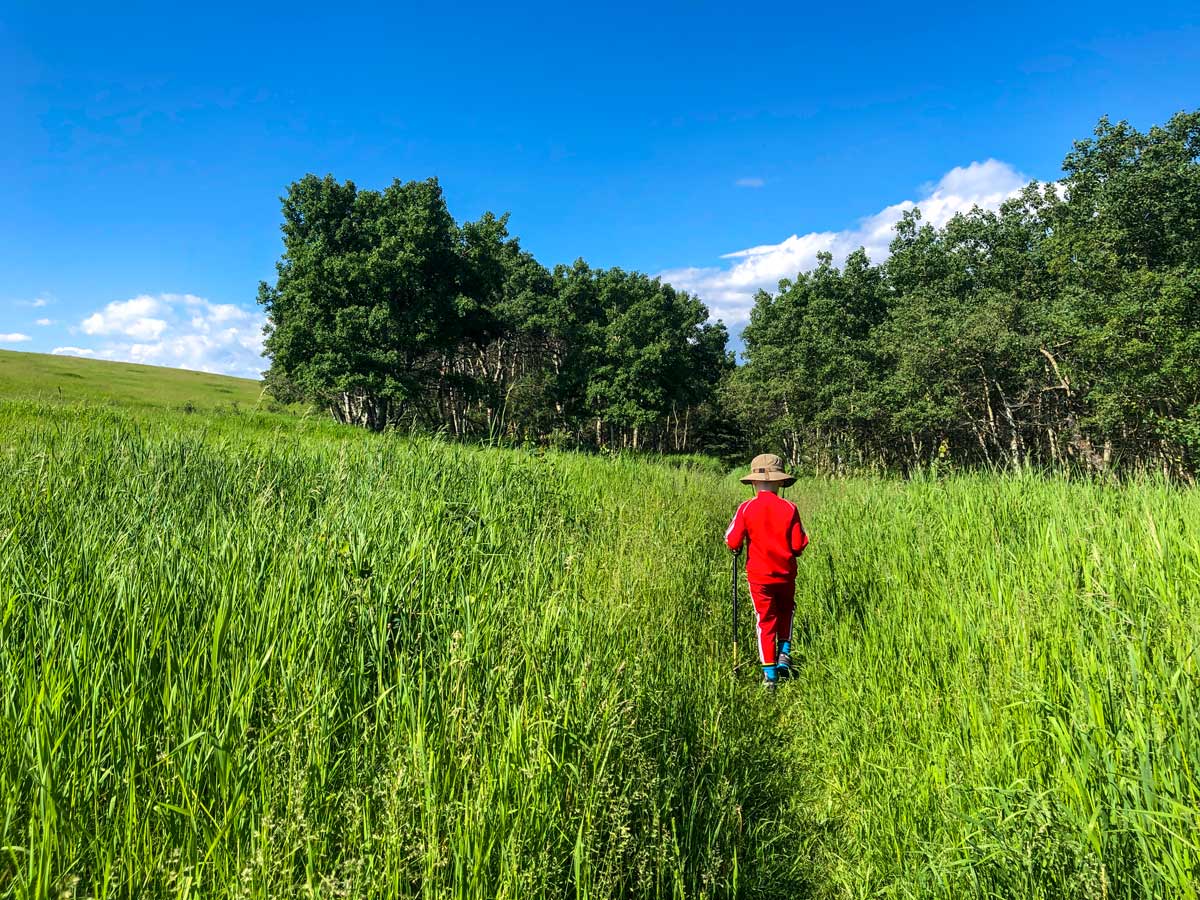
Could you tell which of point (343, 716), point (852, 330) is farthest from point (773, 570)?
point (852, 330)

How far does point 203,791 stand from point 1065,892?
9.76 ft

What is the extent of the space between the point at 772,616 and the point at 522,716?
10.5 feet

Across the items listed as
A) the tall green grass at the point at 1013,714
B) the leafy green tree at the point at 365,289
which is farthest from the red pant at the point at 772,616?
the leafy green tree at the point at 365,289

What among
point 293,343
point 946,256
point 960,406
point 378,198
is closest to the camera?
point 293,343

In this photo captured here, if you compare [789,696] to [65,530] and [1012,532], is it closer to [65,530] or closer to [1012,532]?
[1012,532]

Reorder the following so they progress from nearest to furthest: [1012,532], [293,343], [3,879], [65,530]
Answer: [3,879] < [65,530] < [1012,532] < [293,343]

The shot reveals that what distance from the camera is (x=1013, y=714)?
272 cm

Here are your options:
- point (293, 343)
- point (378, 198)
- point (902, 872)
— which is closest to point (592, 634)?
point (902, 872)

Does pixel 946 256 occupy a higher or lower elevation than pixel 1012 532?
higher

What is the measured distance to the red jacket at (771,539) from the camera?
15.5ft

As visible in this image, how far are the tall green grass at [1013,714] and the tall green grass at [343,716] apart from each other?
1.62ft

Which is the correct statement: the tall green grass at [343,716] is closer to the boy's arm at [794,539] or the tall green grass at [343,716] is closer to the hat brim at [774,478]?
the boy's arm at [794,539]

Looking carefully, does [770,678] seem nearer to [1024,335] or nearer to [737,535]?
[737,535]

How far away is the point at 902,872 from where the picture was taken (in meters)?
2.35
